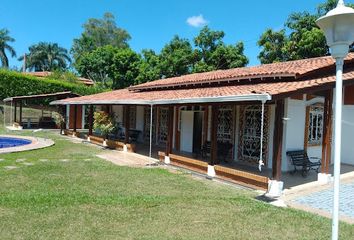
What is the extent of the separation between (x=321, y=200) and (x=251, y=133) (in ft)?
15.6

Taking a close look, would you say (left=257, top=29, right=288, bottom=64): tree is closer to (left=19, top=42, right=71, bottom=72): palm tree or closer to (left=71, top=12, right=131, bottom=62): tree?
(left=71, top=12, right=131, bottom=62): tree

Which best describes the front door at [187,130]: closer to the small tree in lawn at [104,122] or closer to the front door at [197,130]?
the front door at [197,130]

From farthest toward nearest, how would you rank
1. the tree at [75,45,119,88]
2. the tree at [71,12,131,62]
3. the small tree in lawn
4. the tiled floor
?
the tree at [71,12,131,62], the tree at [75,45,119,88], the small tree in lawn, the tiled floor

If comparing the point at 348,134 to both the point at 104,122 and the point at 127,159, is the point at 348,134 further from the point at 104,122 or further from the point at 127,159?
the point at 104,122

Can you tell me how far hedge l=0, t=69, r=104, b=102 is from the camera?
2892 centimetres

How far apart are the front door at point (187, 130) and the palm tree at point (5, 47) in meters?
50.9

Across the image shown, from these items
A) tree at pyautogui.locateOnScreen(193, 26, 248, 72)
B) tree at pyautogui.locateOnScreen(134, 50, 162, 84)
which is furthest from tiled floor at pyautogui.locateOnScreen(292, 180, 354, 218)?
tree at pyautogui.locateOnScreen(134, 50, 162, 84)

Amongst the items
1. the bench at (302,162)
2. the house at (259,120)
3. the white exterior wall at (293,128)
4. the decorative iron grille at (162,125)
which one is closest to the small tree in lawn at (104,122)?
the house at (259,120)

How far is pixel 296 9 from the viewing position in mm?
30594

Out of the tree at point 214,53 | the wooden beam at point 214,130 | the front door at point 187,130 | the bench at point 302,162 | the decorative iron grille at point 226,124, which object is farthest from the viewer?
the tree at point 214,53

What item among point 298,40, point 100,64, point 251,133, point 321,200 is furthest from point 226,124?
point 100,64

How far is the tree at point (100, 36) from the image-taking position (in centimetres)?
5656

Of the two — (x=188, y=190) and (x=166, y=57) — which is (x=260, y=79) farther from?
(x=166, y=57)

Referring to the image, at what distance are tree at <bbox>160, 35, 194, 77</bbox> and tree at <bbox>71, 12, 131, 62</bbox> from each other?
70.3ft
